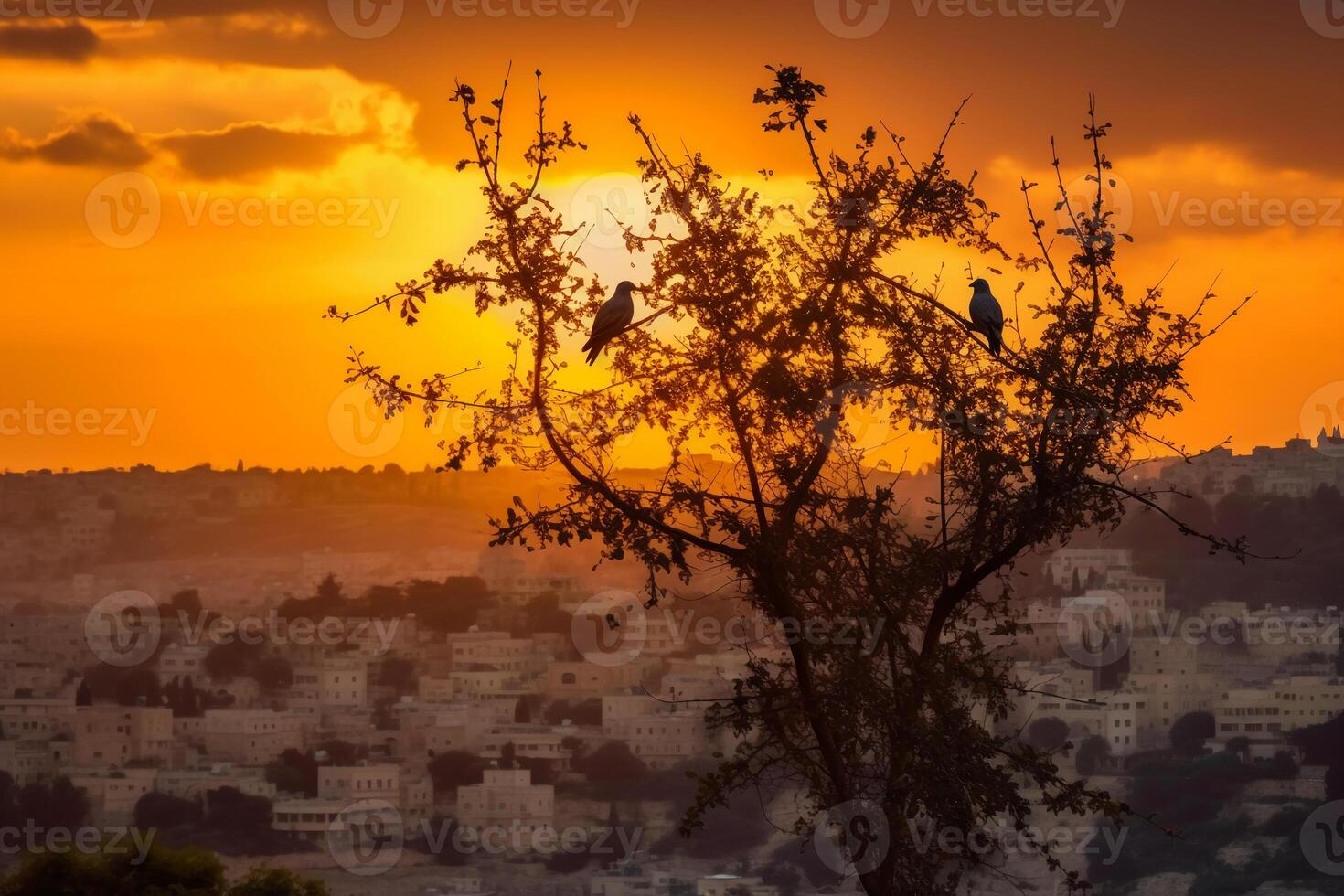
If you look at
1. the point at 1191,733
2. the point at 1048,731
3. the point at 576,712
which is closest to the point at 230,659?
the point at 576,712

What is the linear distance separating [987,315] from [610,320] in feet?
6.06

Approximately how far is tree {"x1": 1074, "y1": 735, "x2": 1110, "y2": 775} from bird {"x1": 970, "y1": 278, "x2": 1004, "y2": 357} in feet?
210

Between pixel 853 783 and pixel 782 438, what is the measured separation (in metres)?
1.65

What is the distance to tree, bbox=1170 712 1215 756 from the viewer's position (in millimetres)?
73625

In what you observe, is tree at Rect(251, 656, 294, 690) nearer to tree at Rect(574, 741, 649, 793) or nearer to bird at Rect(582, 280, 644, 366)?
tree at Rect(574, 741, 649, 793)

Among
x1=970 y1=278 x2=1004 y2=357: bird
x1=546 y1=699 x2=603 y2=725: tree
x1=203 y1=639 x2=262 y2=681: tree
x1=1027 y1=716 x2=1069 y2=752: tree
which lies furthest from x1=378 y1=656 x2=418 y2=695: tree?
x1=970 y1=278 x2=1004 y2=357: bird

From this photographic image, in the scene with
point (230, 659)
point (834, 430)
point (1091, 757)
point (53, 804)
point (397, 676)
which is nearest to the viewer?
point (834, 430)

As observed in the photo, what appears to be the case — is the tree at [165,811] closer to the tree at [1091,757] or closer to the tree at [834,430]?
the tree at [1091,757]

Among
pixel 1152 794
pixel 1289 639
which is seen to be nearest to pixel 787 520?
pixel 1152 794

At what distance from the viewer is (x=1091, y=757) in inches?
2840

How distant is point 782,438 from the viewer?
929 cm

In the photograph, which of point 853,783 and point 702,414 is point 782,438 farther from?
point 853,783

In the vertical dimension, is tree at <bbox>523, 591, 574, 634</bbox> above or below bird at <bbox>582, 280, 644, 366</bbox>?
above

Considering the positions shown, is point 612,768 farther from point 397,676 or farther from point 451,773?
point 397,676
